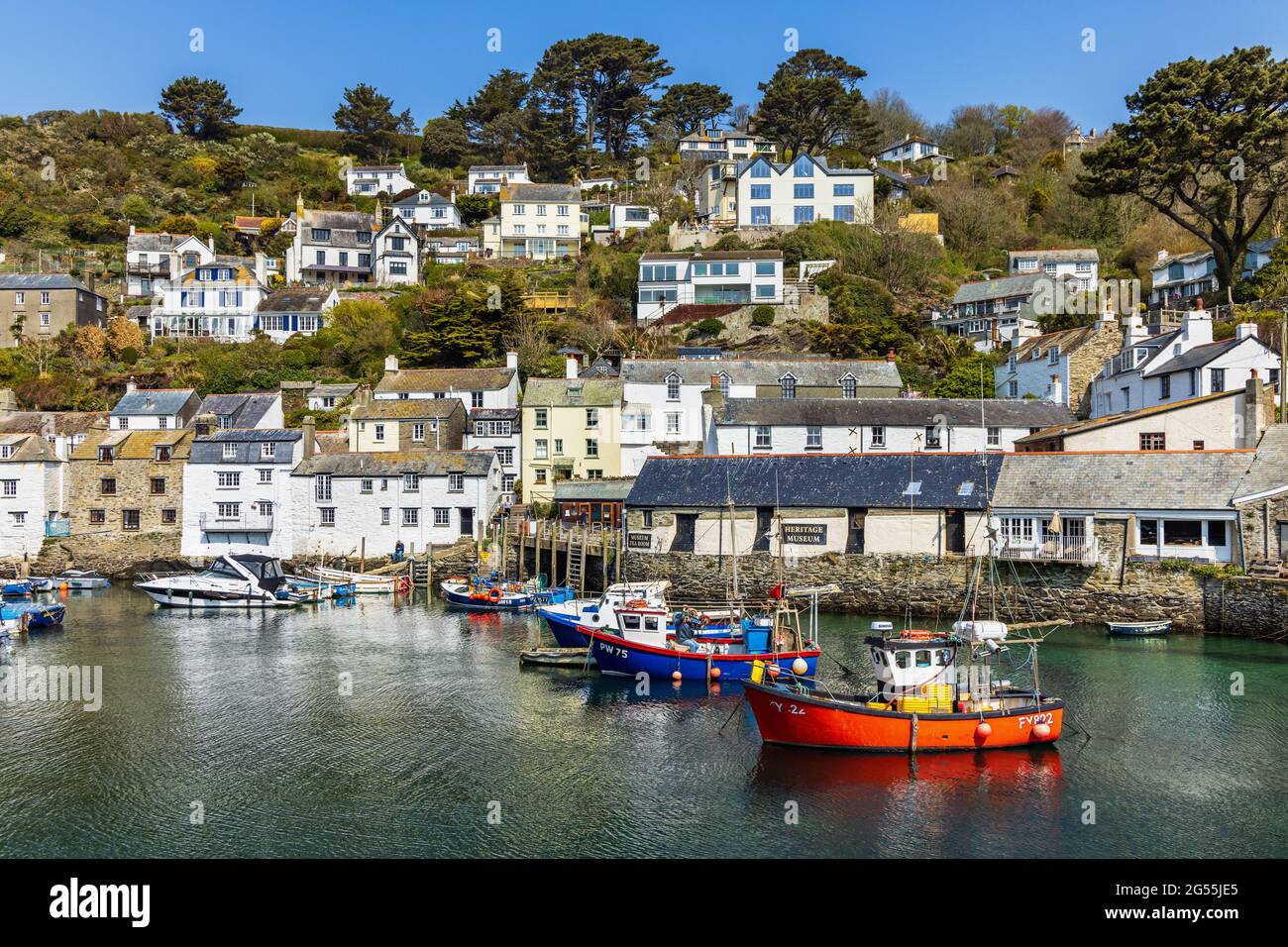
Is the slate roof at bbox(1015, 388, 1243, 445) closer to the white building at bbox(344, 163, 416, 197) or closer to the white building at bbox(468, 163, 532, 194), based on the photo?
the white building at bbox(468, 163, 532, 194)

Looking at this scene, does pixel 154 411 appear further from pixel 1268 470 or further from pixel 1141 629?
pixel 1268 470

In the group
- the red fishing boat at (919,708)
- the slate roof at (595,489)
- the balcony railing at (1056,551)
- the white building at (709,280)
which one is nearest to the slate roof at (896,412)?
the slate roof at (595,489)

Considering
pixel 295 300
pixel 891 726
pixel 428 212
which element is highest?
pixel 428 212

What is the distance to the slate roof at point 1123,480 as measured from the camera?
124 feet

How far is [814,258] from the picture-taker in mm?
78750

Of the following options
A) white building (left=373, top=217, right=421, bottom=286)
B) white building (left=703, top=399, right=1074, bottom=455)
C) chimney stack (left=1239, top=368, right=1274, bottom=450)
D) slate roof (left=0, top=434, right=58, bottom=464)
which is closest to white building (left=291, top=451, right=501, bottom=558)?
white building (left=703, top=399, right=1074, bottom=455)

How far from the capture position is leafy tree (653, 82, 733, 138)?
382 feet

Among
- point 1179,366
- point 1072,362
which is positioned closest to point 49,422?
point 1072,362

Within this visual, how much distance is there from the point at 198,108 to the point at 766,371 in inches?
3642

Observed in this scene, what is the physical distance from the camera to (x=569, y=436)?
5875 cm

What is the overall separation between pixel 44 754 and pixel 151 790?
4164mm
